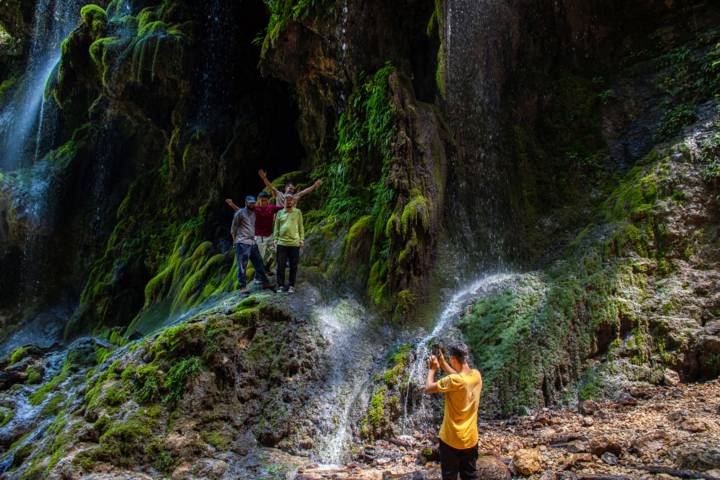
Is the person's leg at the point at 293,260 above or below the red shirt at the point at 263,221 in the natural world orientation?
below

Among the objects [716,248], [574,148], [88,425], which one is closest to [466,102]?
[574,148]

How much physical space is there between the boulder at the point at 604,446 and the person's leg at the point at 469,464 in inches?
57.4

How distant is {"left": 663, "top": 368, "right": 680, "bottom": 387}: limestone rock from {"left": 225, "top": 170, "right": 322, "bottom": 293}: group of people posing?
576 cm

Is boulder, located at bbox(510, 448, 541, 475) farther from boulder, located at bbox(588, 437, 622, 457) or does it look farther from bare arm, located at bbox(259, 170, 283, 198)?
bare arm, located at bbox(259, 170, 283, 198)

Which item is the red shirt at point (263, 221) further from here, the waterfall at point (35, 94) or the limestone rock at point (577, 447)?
the waterfall at point (35, 94)

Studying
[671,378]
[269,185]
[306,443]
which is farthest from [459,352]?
[269,185]

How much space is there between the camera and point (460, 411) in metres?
3.96

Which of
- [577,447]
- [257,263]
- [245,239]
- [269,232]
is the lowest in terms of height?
[577,447]

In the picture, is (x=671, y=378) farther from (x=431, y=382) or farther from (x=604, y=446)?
(x=431, y=382)

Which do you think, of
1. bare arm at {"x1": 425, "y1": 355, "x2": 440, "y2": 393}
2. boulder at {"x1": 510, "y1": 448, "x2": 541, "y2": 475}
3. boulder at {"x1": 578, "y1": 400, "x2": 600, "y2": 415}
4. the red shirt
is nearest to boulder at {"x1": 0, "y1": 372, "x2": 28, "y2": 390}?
→ the red shirt

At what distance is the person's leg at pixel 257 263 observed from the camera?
28.3ft

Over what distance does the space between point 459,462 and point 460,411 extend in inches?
18.5

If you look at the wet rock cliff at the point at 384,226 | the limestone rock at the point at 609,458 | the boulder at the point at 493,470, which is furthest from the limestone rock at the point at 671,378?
the boulder at the point at 493,470

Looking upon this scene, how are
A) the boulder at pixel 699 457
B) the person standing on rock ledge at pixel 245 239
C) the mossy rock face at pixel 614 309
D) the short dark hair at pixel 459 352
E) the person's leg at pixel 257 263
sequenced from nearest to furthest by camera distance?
the boulder at pixel 699 457
the short dark hair at pixel 459 352
the mossy rock face at pixel 614 309
the person standing on rock ledge at pixel 245 239
the person's leg at pixel 257 263
